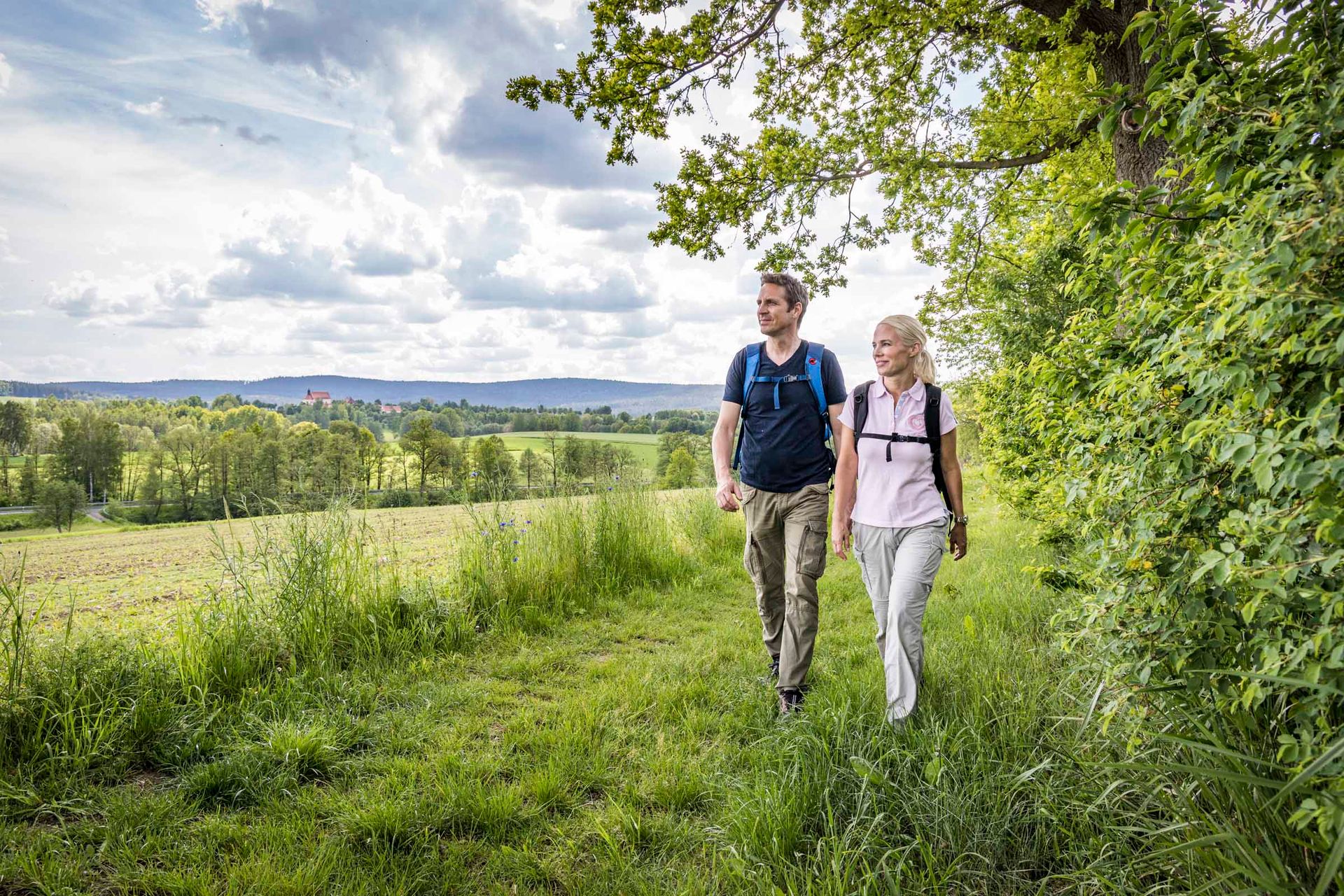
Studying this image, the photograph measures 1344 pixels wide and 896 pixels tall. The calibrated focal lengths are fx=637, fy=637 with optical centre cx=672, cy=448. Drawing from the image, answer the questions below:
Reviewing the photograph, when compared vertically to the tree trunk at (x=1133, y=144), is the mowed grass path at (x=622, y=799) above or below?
below

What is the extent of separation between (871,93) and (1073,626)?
21.2ft

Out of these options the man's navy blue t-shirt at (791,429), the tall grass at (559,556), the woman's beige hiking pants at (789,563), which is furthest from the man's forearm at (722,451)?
the tall grass at (559,556)

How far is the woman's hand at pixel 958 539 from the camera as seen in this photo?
3.55 meters

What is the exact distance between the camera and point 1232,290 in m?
1.57

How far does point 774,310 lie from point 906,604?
1989 millimetres

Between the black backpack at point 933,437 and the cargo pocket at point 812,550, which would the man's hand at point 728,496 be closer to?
the cargo pocket at point 812,550

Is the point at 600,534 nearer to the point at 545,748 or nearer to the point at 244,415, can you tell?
the point at 545,748

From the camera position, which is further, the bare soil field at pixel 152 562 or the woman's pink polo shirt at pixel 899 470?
the bare soil field at pixel 152 562

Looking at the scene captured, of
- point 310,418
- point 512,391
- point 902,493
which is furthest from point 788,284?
point 512,391

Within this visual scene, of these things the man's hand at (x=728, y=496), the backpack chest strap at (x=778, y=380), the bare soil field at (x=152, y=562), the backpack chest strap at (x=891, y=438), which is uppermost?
the backpack chest strap at (x=778, y=380)

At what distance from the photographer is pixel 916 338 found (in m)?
3.54

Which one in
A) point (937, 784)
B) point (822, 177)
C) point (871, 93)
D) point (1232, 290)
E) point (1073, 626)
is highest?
point (871, 93)

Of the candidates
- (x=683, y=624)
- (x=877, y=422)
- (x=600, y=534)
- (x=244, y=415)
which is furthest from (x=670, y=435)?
(x=244, y=415)

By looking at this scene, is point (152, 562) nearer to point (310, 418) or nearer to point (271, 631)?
point (271, 631)
